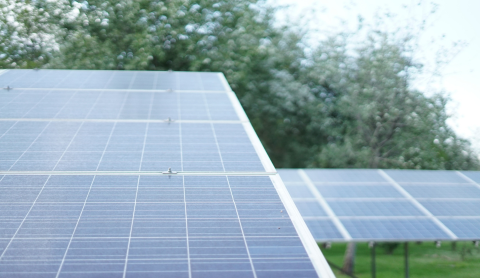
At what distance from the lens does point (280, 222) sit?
4375 millimetres

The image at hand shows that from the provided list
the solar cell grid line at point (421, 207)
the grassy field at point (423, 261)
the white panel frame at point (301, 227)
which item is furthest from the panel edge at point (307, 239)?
the grassy field at point (423, 261)

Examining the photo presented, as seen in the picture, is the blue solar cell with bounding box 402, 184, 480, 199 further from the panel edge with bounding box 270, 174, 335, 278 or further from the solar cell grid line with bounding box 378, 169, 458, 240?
the panel edge with bounding box 270, 174, 335, 278

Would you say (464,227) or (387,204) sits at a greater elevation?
(464,227)

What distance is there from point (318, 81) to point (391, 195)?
430 inches

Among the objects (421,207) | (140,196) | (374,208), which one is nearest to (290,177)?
(374,208)

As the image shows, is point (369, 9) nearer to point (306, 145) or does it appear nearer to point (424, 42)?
point (424, 42)

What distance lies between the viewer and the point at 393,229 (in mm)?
8602

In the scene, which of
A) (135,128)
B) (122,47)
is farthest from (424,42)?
(135,128)

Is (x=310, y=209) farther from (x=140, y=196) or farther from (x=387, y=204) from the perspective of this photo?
(x=140, y=196)

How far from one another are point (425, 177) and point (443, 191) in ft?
3.26

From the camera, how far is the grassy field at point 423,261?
14.3 metres

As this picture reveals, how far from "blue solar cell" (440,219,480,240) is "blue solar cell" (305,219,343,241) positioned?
227cm

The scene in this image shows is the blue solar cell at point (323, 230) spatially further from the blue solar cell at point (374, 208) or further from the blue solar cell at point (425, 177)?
the blue solar cell at point (425, 177)

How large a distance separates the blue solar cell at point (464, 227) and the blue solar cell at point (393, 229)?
0.89 feet
